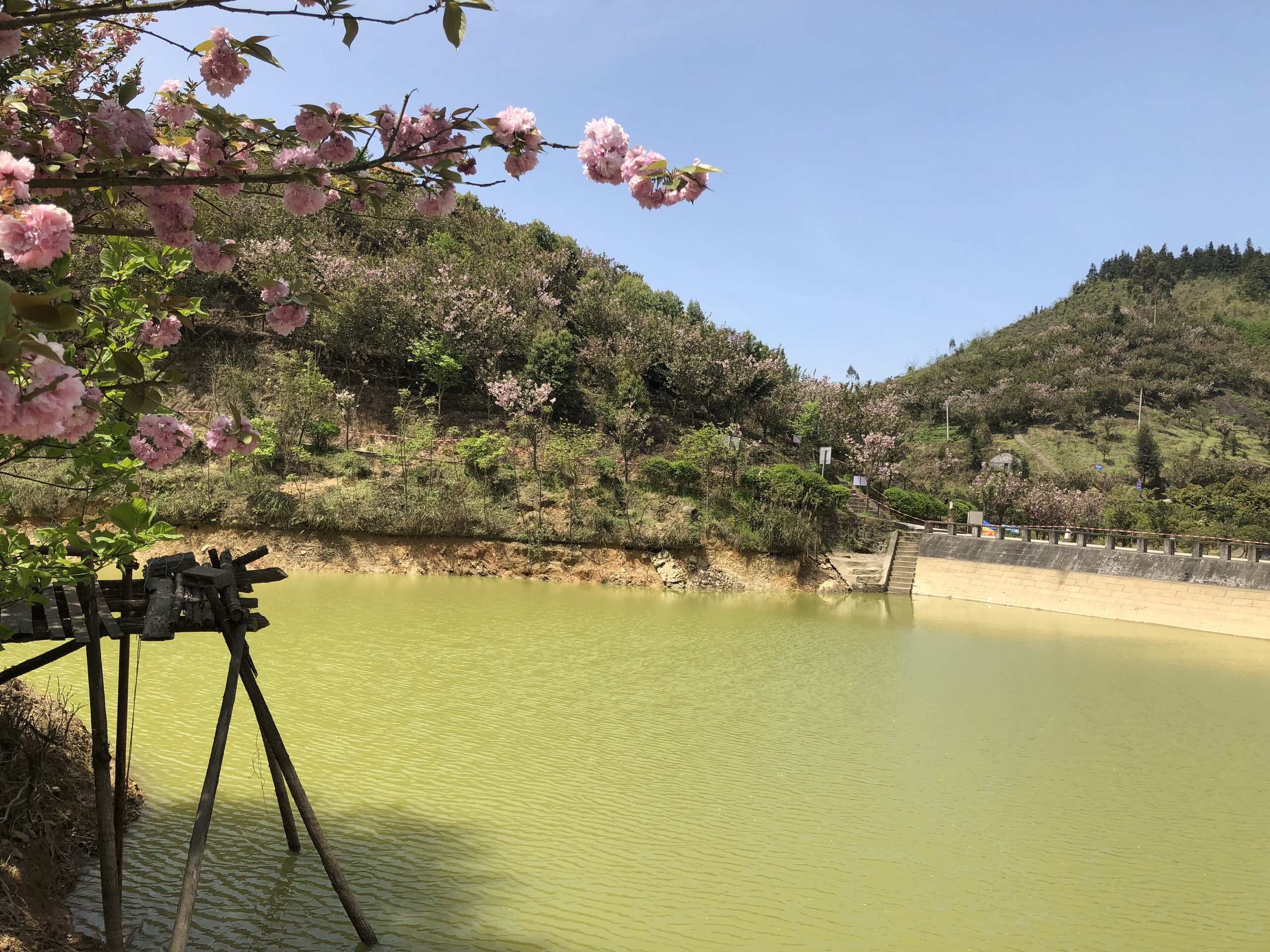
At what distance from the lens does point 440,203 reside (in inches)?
148

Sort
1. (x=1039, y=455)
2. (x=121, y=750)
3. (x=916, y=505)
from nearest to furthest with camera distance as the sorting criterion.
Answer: (x=121, y=750)
(x=916, y=505)
(x=1039, y=455)

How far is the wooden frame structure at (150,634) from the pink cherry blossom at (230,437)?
59 cm

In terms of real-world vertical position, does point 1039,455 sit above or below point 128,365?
above

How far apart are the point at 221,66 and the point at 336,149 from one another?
1.68ft

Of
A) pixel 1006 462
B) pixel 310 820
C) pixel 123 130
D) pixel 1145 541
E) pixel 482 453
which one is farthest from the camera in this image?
pixel 1006 462

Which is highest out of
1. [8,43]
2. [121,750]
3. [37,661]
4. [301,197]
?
[8,43]

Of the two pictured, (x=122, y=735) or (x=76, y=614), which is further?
(x=122, y=735)

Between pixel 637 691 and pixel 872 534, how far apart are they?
17.9 m

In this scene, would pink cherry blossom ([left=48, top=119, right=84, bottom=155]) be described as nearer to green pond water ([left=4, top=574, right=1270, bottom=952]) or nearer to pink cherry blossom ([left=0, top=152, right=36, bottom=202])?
pink cherry blossom ([left=0, top=152, right=36, bottom=202])

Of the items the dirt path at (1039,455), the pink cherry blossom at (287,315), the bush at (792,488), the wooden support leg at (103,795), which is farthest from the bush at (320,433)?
the dirt path at (1039,455)

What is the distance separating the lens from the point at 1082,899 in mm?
6199

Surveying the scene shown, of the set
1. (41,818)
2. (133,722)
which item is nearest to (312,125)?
(41,818)

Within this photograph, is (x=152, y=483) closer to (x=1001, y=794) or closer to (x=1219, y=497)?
(x=1001, y=794)

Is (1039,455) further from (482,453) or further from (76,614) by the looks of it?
(76,614)
